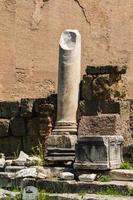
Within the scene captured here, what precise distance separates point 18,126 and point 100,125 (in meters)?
2.38

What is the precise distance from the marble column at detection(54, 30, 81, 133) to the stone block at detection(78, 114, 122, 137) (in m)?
0.42

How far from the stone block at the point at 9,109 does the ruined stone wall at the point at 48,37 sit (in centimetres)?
252

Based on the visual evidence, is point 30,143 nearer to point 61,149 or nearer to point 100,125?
point 61,149

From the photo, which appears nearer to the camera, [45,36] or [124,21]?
[45,36]

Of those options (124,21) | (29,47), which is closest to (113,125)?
(29,47)

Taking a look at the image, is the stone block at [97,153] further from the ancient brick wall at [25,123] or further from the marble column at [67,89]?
the ancient brick wall at [25,123]

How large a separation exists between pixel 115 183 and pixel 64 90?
8.03 feet

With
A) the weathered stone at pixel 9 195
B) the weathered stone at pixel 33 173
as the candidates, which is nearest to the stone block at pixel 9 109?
the weathered stone at pixel 33 173

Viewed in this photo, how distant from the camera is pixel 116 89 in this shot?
863 centimetres

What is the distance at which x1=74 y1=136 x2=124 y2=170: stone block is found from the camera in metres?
6.79

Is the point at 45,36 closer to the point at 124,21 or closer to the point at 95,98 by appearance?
the point at 124,21

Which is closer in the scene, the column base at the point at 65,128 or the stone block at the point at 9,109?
the column base at the point at 65,128

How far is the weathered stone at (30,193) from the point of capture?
6.21 metres

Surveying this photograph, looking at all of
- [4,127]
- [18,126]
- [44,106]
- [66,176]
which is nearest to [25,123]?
[18,126]
